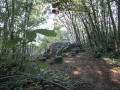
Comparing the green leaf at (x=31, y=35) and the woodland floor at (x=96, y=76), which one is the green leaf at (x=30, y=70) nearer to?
the green leaf at (x=31, y=35)

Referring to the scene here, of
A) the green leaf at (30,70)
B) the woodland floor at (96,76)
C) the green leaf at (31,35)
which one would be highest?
the green leaf at (31,35)

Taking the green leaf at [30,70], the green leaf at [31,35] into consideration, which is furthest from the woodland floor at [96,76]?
the green leaf at [31,35]

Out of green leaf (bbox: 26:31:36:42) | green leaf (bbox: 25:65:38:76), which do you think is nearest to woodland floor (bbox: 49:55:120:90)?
green leaf (bbox: 25:65:38:76)

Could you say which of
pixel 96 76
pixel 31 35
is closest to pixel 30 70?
pixel 31 35

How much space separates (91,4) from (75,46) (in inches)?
215

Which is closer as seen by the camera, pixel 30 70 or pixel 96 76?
pixel 30 70

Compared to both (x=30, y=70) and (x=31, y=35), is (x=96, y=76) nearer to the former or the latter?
(x=30, y=70)

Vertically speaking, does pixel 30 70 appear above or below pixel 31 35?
below

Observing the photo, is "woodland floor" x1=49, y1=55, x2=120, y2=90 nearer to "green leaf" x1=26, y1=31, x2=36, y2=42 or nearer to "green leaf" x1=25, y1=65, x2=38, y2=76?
"green leaf" x1=25, y1=65, x2=38, y2=76

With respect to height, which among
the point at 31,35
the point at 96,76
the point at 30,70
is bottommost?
the point at 96,76

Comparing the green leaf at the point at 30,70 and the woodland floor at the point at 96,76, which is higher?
the green leaf at the point at 30,70

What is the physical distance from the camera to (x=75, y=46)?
51.2ft

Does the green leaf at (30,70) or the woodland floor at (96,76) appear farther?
the woodland floor at (96,76)

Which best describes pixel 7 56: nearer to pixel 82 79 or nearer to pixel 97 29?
pixel 82 79
